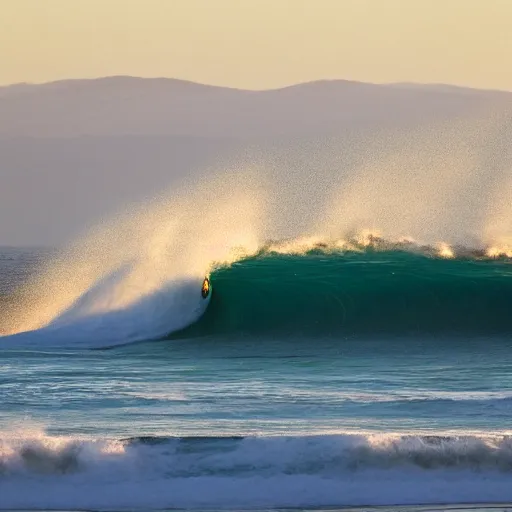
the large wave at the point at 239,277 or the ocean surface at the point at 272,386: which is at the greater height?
the large wave at the point at 239,277

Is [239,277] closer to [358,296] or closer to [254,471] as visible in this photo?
[358,296]

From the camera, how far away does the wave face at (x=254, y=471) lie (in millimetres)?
10789

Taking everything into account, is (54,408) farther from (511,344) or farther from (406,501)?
(511,344)

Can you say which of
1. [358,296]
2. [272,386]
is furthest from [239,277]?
[272,386]

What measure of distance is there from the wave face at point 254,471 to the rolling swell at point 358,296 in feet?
31.5

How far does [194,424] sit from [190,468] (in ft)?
5.20

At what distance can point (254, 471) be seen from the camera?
441 inches

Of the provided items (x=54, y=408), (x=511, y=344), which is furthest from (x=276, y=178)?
(x=54, y=408)

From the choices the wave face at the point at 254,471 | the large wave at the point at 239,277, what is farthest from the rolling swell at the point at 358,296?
the wave face at the point at 254,471

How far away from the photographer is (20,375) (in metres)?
16.4

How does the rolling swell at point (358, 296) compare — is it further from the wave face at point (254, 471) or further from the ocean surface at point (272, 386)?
the wave face at point (254, 471)

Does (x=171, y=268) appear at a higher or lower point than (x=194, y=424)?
higher

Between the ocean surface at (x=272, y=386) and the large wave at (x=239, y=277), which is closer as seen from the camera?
the ocean surface at (x=272, y=386)

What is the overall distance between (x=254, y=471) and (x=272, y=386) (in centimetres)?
443
